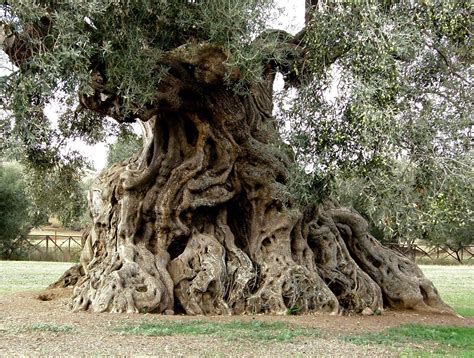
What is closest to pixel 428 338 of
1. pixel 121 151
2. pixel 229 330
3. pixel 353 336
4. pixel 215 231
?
pixel 353 336

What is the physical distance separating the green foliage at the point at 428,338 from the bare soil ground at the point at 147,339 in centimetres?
41

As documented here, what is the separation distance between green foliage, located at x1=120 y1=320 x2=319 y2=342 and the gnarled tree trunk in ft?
5.87

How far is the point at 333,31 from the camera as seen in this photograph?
1007 cm

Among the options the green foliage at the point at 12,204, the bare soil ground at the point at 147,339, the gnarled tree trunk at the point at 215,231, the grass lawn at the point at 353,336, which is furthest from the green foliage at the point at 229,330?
the green foliage at the point at 12,204

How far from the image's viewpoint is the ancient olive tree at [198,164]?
Result: 33.3 feet

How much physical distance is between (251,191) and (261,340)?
5.44 metres

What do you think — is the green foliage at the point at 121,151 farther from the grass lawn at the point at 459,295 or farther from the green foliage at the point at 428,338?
the green foliage at the point at 428,338

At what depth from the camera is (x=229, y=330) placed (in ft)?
32.8

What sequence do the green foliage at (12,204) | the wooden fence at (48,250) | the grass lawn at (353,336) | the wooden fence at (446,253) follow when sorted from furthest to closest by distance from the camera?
1. the wooden fence at (446,253)
2. the wooden fence at (48,250)
3. the green foliage at (12,204)
4. the grass lawn at (353,336)

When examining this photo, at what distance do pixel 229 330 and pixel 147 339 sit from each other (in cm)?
158

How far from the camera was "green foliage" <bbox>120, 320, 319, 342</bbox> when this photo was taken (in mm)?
9430

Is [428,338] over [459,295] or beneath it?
beneath

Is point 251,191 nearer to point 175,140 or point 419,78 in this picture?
point 175,140

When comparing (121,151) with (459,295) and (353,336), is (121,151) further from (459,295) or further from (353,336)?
(353,336)
